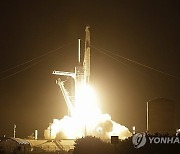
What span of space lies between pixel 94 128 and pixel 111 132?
476cm

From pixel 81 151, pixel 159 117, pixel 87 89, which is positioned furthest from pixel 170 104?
pixel 81 151

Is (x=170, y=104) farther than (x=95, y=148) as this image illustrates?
Yes

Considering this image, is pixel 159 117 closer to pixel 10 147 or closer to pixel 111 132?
pixel 10 147

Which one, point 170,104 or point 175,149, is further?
point 170,104

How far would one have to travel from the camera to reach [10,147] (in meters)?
82.4

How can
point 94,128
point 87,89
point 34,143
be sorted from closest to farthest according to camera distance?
point 34,143, point 87,89, point 94,128

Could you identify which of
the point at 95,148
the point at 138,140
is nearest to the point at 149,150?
the point at 138,140

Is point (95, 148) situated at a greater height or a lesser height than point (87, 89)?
lesser

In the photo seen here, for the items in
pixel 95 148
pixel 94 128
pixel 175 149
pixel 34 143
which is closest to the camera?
pixel 175 149

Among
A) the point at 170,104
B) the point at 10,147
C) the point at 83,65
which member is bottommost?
the point at 10,147

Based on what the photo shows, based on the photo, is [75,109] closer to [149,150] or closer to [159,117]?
[159,117]

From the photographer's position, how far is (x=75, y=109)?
347ft

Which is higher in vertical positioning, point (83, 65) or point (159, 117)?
point (83, 65)

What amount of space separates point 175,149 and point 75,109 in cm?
5811
